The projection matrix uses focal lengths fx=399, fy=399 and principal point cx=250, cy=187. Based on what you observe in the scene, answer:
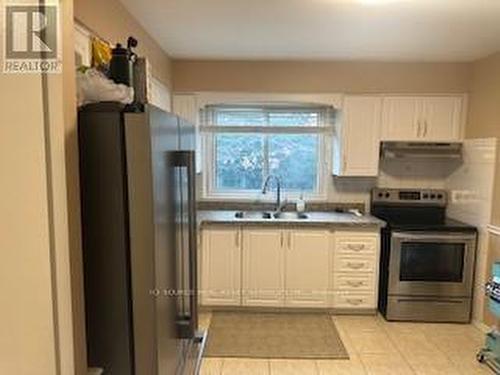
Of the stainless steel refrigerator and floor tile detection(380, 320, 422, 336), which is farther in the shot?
floor tile detection(380, 320, 422, 336)

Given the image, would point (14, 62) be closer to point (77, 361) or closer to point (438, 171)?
point (77, 361)

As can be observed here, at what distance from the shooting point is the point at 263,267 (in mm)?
3814

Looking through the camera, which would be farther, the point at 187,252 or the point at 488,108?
the point at 488,108

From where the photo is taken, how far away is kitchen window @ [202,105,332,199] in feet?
14.1

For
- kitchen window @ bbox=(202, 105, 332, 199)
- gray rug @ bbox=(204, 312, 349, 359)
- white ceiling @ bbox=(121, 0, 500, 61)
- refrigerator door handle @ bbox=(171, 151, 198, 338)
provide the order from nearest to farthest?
1. refrigerator door handle @ bbox=(171, 151, 198, 338)
2. white ceiling @ bbox=(121, 0, 500, 61)
3. gray rug @ bbox=(204, 312, 349, 359)
4. kitchen window @ bbox=(202, 105, 332, 199)

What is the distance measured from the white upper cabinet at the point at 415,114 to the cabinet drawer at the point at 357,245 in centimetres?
104

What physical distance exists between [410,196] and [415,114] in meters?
0.85

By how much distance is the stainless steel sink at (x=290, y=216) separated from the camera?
12.8 feet

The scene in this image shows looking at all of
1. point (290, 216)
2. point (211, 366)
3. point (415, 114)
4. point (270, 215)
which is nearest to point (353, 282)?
point (290, 216)

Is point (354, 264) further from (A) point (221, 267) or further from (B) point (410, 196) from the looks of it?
(A) point (221, 267)

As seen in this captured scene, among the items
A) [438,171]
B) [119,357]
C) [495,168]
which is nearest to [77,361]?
[119,357]

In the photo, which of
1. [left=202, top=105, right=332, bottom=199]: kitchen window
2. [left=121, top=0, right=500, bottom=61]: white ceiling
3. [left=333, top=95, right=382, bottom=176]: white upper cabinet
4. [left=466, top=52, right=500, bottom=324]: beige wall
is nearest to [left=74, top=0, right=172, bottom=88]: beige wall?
[left=121, top=0, right=500, bottom=61]: white ceiling

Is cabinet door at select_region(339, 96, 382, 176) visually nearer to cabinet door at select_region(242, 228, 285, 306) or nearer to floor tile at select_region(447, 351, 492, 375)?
cabinet door at select_region(242, 228, 285, 306)

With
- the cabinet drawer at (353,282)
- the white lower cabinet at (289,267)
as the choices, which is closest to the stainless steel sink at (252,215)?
the white lower cabinet at (289,267)
